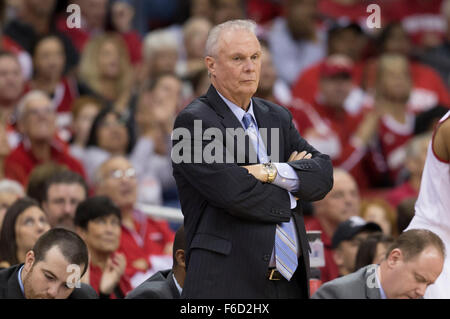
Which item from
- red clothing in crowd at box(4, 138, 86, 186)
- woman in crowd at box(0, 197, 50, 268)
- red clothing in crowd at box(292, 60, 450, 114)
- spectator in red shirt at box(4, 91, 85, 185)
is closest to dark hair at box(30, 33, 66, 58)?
spectator in red shirt at box(4, 91, 85, 185)

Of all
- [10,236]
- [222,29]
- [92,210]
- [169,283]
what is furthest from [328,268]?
[222,29]

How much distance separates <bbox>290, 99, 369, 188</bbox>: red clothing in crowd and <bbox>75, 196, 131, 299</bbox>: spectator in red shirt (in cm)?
268

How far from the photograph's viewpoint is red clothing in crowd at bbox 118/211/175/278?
6.45 m

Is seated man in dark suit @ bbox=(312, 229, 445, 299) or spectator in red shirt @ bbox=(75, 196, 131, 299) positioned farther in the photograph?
spectator in red shirt @ bbox=(75, 196, 131, 299)

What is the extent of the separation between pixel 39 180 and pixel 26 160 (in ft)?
2.28

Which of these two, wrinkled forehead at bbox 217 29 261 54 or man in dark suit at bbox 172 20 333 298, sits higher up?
wrinkled forehead at bbox 217 29 261 54

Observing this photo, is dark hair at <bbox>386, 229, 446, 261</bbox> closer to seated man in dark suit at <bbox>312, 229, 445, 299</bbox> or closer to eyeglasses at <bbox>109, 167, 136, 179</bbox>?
seated man in dark suit at <bbox>312, 229, 445, 299</bbox>

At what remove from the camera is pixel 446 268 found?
4.43 metres

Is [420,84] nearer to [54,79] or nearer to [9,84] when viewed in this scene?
[54,79]

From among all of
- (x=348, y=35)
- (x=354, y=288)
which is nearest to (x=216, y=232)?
(x=354, y=288)

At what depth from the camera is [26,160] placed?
Result: 24.4ft

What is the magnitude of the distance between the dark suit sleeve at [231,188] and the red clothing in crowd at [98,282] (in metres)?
2.01

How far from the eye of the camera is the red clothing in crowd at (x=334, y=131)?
27.1ft

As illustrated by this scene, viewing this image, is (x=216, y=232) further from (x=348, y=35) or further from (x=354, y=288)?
(x=348, y=35)
